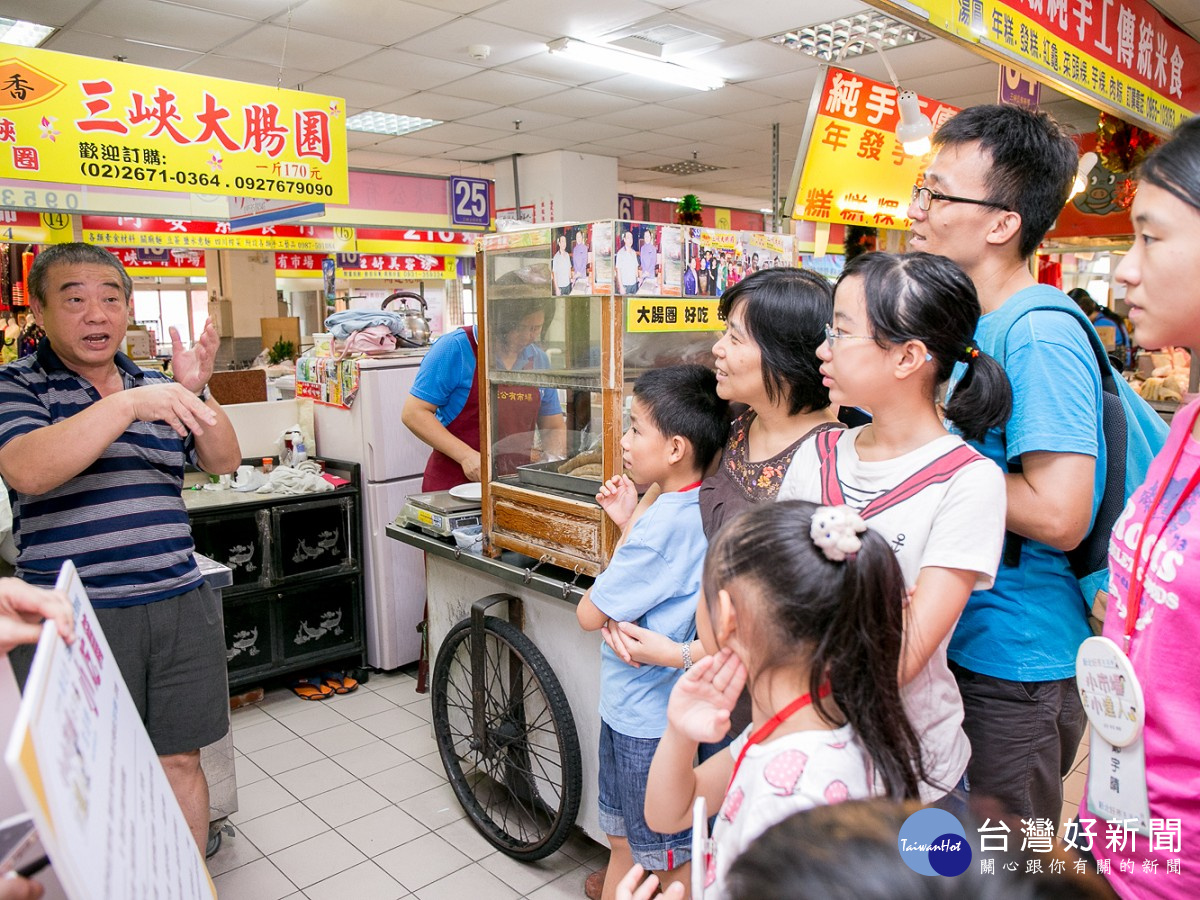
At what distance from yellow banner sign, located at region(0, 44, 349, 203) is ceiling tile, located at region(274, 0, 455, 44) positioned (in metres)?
1.37

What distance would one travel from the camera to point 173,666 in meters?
2.27

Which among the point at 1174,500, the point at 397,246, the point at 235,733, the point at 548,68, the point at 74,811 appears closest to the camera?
the point at 74,811

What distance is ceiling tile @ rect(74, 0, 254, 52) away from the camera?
515 centimetres

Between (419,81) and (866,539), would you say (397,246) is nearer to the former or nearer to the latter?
(419,81)

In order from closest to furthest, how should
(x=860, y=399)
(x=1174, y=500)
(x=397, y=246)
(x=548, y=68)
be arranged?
(x=1174, y=500) < (x=860, y=399) < (x=548, y=68) < (x=397, y=246)

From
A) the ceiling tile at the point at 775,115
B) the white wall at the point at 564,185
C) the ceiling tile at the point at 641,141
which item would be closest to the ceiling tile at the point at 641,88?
the ceiling tile at the point at 775,115

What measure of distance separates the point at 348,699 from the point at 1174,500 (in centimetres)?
368

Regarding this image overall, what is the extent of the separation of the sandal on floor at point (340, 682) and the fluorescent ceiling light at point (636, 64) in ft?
14.5

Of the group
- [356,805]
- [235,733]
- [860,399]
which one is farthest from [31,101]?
[860,399]

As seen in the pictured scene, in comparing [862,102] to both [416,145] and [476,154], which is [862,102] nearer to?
[416,145]

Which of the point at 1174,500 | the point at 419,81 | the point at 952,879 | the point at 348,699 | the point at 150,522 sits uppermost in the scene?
the point at 419,81

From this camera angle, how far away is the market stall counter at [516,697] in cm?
254

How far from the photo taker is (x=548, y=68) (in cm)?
653

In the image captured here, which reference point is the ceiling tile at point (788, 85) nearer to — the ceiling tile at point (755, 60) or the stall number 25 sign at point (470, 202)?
the ceiling tile at point (755, 60)
